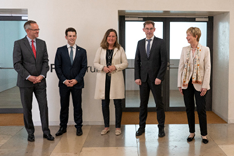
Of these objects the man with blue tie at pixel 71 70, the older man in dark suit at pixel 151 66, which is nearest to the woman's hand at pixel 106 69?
the man with blue tie at pixel 71 70

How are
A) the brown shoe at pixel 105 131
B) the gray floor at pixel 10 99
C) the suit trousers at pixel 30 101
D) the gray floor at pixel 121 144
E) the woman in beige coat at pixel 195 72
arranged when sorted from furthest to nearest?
the gray floor at pixel 10 99
the brown shoe at pixel 105 131
the suit trousers at pixel 30 101
the woman in beige coat at pixel 195 72
the gray floor at pixel 121 144

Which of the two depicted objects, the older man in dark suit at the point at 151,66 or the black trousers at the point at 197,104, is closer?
the black trousers at the point at 197,104

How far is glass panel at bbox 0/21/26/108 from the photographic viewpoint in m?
5.60

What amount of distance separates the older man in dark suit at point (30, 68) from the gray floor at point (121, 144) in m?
0.29

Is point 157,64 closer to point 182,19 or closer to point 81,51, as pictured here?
point 81,51

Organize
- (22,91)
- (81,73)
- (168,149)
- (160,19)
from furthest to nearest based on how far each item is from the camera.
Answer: (160,19) → (81,73) → (22,91) → (168,149)

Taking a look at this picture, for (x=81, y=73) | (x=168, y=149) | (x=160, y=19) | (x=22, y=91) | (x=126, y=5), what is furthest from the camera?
(x=160, y=19)

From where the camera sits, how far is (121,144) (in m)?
3.87

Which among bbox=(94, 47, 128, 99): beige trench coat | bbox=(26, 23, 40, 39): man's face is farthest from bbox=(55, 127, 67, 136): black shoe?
bbox=(26, 23, 40, 39): man's face

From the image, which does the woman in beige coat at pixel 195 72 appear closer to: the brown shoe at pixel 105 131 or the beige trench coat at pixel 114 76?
the beige trench coat at pixel 114 76

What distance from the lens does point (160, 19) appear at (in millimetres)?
5648

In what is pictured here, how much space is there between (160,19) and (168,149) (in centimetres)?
301

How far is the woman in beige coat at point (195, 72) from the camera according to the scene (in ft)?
12.0

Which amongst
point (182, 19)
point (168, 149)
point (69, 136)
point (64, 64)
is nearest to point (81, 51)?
point (64, 64)
